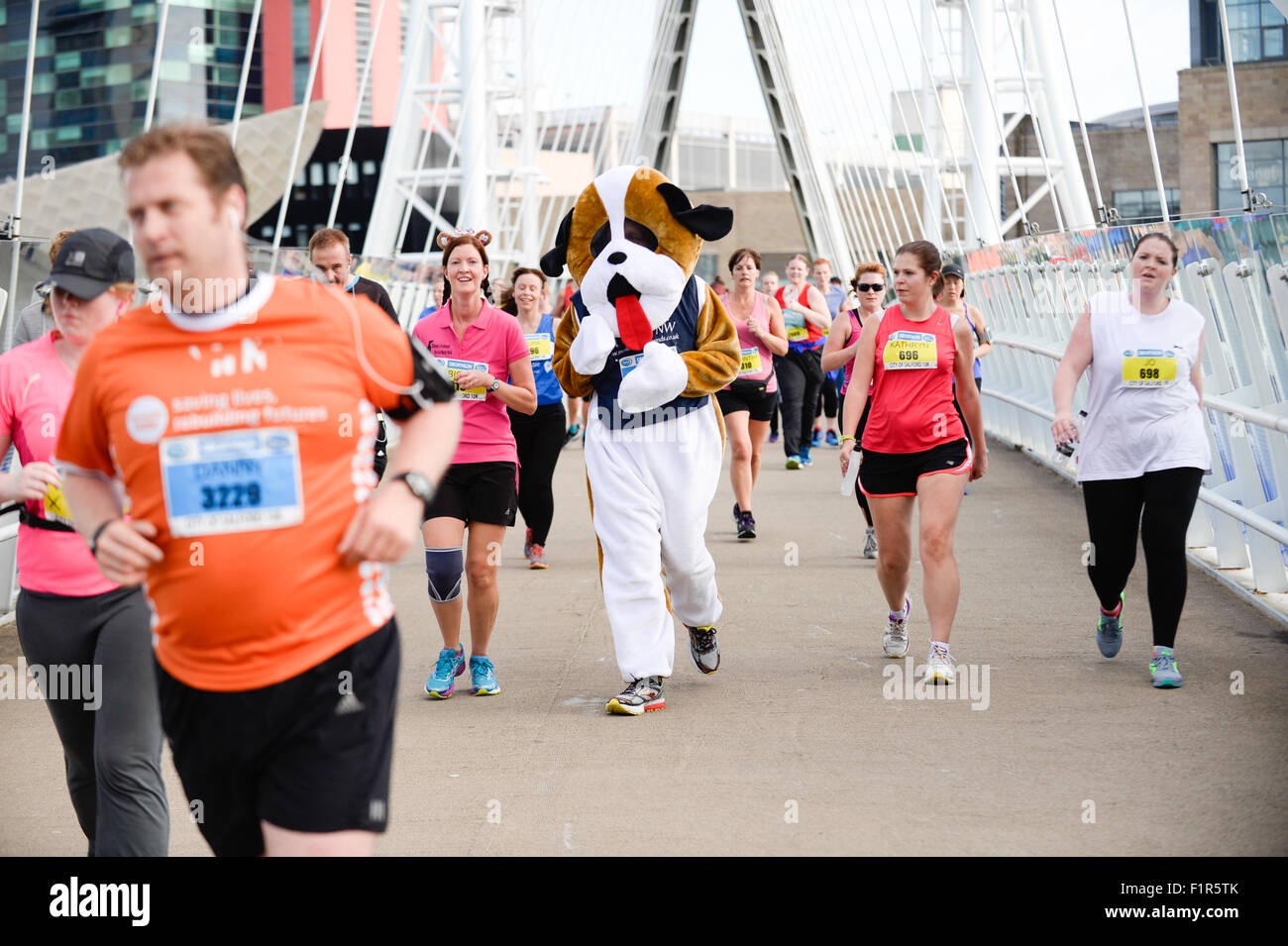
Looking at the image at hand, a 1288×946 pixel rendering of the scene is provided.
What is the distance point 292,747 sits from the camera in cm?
A: 295

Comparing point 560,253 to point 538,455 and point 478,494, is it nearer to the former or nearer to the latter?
point 478,494

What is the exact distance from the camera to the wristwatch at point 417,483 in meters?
2.99

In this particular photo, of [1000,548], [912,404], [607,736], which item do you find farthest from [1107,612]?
[1000,548]

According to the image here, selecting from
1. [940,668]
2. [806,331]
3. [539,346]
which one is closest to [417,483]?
[940,668]

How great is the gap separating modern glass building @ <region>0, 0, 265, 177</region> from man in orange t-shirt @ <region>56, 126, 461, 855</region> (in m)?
88.5

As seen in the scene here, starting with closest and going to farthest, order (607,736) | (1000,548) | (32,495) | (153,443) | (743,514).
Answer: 1. (153,443)
2. (32,495)
3. (607,736)
4. (1000,548)
5. (743,514)

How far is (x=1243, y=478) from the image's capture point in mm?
8469

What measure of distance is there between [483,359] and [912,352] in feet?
5.91

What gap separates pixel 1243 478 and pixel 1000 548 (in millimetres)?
2152

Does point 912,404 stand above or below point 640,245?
below

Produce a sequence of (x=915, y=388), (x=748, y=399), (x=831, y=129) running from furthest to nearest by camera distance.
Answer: (x=831, y=129) < (x=748, y=399) < (x=915, y=388)

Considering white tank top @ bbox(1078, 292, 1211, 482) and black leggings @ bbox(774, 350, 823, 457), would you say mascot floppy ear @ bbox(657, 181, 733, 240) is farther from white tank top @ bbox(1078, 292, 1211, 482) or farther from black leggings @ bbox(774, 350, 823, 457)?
black leggings @ bbox(774, 350, 823, 457)
